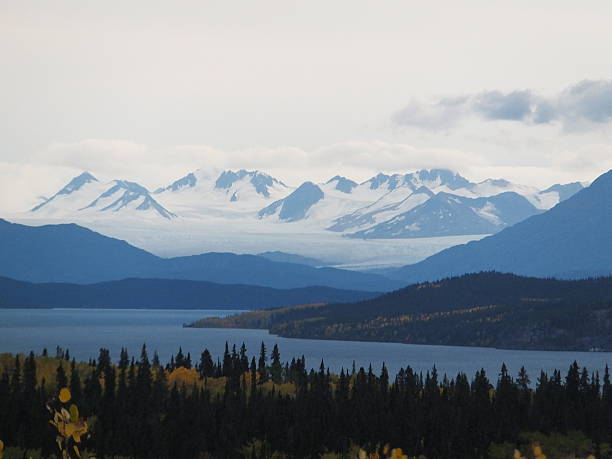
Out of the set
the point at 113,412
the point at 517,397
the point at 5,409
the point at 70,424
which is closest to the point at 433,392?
the point at 517,397

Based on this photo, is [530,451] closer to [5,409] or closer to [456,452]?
[456,452]

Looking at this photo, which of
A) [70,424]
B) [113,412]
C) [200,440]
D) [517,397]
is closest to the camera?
[70,424]

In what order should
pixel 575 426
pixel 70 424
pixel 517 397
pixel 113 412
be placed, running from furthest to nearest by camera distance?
pixel 517 397 → pixel 575 426 → pixel 113 412 → pixel 70 424

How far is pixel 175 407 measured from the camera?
539ft

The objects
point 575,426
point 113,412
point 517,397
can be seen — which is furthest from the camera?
point 517,397

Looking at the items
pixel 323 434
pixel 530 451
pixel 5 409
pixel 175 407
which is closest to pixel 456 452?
pixel 530 451

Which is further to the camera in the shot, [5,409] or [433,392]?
[433,392]

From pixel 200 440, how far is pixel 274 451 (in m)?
11.2

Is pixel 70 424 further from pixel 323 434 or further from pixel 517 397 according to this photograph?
pixel 517 397

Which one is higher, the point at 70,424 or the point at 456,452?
the point at 70,424

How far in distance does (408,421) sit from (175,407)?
37.8 meters

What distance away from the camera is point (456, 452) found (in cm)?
15562

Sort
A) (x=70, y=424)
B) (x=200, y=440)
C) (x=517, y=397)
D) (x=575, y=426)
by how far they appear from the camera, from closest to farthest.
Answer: (x=70, y=424), (x=200, y=440), (x=575, y=426), (x=517, y=397)

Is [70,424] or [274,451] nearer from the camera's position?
[70,424]
